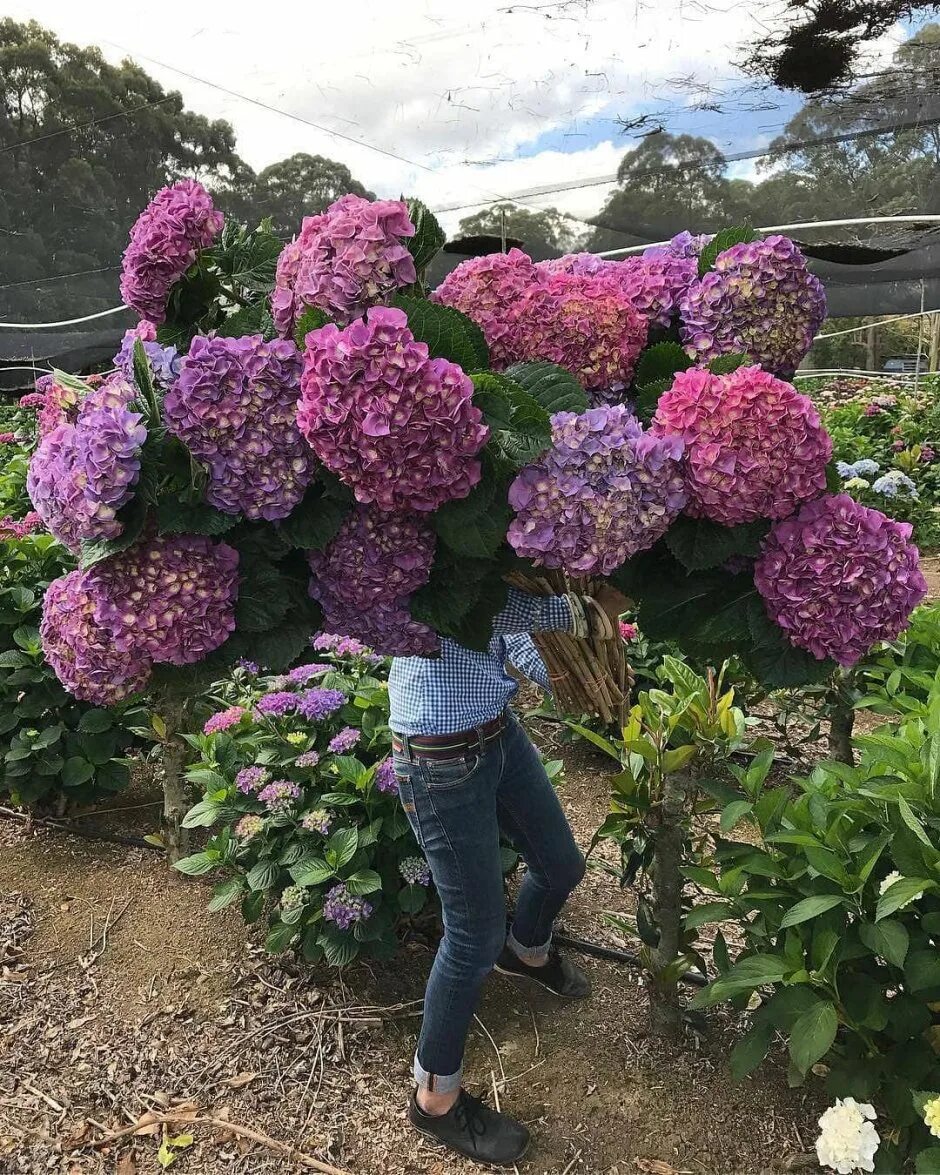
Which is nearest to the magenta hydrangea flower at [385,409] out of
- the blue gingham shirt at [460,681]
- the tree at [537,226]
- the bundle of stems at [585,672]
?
the blue gingham shirt at [460,681]

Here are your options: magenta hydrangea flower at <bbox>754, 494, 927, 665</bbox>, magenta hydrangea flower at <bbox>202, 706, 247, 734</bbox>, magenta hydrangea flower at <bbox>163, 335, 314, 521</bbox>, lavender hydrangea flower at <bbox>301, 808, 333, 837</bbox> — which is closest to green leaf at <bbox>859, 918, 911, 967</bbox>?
magenta hydrangea flower at <bbox>754, 494, 927, 665</bbox>

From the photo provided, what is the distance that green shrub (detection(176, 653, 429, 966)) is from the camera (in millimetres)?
2090

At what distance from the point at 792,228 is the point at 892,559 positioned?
611cm

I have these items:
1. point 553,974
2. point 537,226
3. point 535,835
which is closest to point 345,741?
point 535,835

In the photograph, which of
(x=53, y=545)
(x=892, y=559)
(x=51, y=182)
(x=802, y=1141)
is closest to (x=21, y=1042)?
(x=53, y=545)

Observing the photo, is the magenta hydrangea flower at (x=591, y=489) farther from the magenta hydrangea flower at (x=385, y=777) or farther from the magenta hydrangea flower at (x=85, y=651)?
the magenta hydrangea flower at (x=385, y=777)

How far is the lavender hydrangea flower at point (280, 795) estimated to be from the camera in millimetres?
2133

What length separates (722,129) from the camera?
20.5ft

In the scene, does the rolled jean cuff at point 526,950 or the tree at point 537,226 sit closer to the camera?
the rolled jean cuff at point 526,950

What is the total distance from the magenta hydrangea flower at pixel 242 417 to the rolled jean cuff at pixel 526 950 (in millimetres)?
1574

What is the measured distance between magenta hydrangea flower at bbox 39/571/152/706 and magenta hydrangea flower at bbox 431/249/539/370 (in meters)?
0.58

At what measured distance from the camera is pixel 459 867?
5.16ft

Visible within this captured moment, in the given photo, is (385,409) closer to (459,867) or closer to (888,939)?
(459,867)

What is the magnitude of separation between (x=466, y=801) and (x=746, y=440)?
84 centimetres
